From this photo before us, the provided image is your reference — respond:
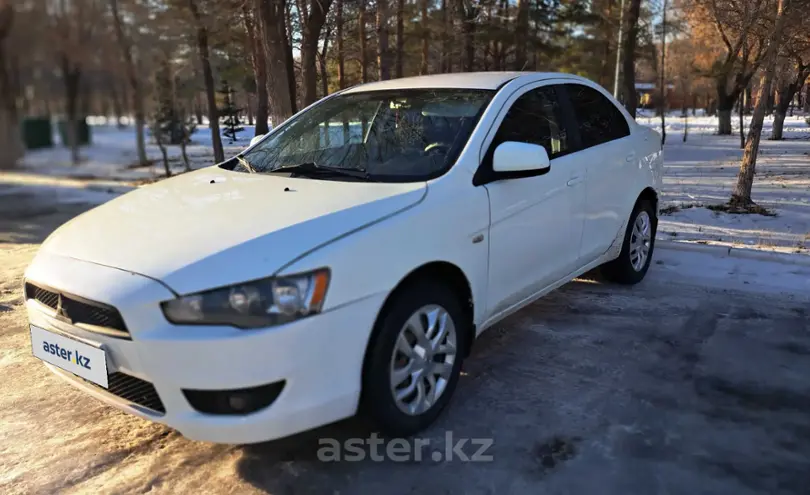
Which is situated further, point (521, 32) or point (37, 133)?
point (521, 32)

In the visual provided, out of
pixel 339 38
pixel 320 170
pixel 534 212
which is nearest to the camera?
pixel 320 170

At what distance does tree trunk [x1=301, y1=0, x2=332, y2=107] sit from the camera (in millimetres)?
9586

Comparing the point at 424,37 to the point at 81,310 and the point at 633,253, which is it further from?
the point at 81,310

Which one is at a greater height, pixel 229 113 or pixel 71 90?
pixel 229 113

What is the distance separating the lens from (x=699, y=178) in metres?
13.5

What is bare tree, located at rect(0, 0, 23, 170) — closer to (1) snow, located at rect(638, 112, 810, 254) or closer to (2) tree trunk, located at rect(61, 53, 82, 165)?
(2) tree trunk, located at rect(61, 53, 82, 165)

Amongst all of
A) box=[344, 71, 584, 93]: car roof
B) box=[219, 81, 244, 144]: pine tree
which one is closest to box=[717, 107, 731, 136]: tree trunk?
box=[219, 81, 244, 144]: pine tree

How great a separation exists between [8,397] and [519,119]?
3189 mm

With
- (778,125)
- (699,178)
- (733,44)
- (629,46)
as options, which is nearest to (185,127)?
(699,178)

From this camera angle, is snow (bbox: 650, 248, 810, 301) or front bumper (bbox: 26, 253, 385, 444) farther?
snow (bbox: 650, 248, 810, 301)

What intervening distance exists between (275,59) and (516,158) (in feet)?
20.6

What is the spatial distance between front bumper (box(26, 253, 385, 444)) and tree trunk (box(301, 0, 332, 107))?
7.69m

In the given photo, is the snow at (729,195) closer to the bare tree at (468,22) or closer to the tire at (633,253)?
the tire at (633,253)

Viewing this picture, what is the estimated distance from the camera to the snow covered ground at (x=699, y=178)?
4.60 metres
